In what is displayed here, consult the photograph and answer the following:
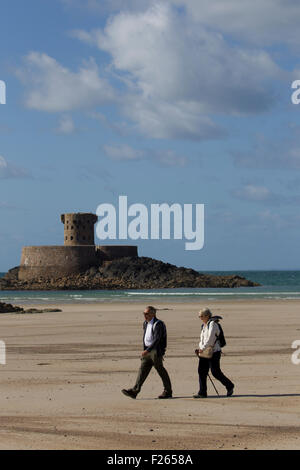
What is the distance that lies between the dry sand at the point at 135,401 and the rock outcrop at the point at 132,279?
6967 cm

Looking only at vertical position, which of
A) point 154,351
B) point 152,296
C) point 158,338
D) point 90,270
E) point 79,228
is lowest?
point 154,351

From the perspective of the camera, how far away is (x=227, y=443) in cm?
829

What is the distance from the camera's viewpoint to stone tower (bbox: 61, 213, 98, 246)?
100m

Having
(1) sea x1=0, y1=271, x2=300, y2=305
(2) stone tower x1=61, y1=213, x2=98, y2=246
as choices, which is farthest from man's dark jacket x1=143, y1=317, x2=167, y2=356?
(2) stone tower x1=61, y1=213, x2=98, y2=246

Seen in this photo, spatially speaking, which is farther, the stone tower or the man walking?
the stone tower

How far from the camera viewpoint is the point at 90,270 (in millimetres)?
96438

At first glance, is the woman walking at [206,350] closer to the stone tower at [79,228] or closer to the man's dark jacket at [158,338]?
the man's dark jacket at [158,338]

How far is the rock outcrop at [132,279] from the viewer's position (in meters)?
90.2

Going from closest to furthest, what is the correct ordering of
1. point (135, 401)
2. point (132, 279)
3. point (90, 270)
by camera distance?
point (135, 401), point (132, 279), point (90, 270)

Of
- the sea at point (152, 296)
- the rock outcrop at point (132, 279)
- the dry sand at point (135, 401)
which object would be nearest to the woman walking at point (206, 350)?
the dry sand at point (135, 401)

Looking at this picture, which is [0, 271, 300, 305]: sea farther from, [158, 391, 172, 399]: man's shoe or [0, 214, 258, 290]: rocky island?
[158, 391, 172, 399]: man's shoe

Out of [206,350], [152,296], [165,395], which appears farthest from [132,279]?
[206,350]

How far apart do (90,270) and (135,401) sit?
85.9 metres

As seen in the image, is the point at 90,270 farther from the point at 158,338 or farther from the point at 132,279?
the point at 158,338
